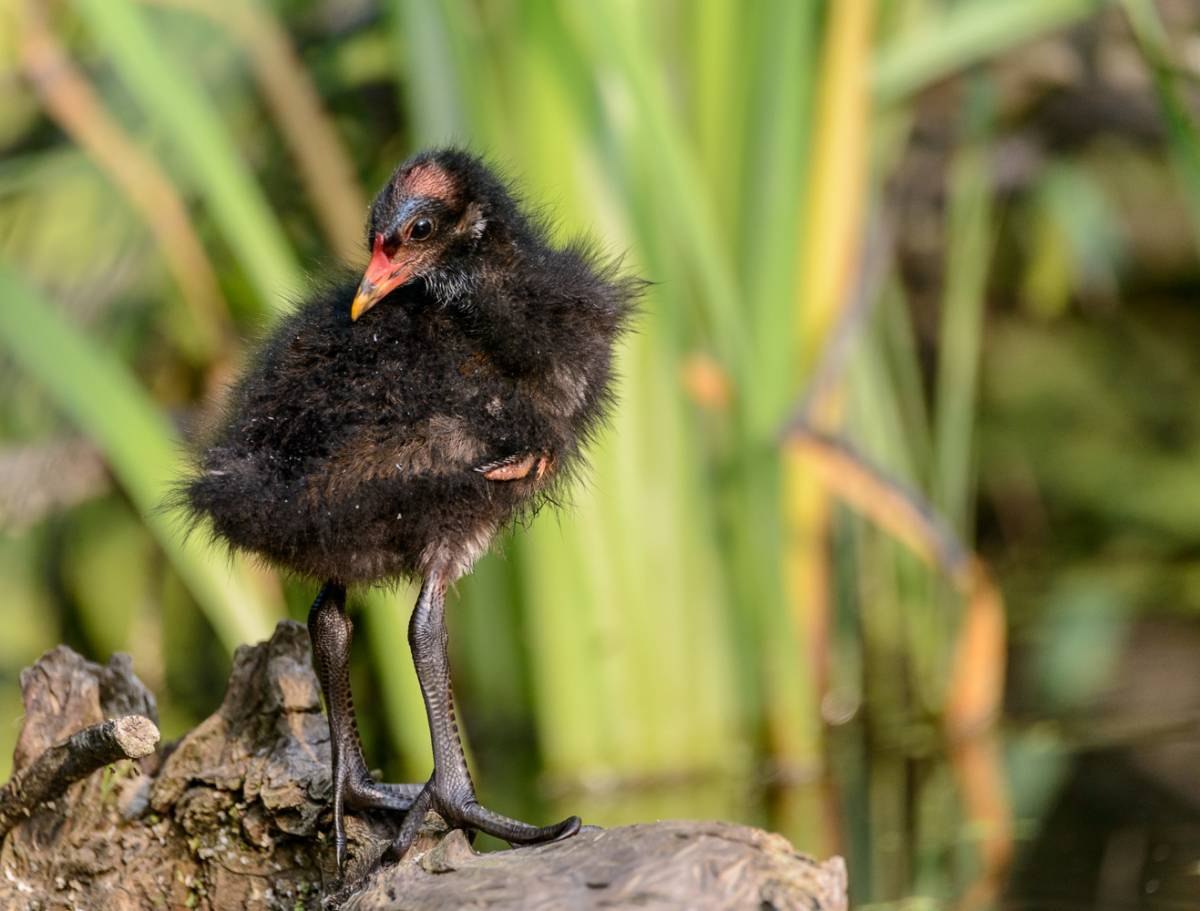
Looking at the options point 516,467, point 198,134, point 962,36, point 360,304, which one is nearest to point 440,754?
point 516,467

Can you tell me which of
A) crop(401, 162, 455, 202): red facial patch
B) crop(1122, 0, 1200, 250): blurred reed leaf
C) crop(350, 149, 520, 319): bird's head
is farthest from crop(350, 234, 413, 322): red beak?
crop(1122, 0, 1200, 250): blurred reed leaf

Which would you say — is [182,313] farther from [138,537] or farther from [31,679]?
[31,679]

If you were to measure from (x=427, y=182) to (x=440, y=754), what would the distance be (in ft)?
2.79

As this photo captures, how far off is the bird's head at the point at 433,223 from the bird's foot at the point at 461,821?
0.69 m

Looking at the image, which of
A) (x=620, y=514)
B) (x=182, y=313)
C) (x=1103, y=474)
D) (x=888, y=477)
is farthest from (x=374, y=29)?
(x=1103, y=474)

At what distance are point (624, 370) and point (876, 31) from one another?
58.4 inches

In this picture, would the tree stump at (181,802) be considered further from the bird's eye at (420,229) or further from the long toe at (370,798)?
the bird's eye at (420,229)

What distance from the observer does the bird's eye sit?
8.09 feet

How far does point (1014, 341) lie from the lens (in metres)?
6.88

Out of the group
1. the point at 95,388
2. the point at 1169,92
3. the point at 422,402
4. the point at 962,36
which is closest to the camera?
the point at 422,402

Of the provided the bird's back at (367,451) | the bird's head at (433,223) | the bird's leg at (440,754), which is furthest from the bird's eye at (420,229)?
the bird's leg at (440,754)

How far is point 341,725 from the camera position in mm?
2420

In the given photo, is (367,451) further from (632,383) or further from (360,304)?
(632,383)

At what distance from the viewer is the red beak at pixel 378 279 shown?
2.38 m
